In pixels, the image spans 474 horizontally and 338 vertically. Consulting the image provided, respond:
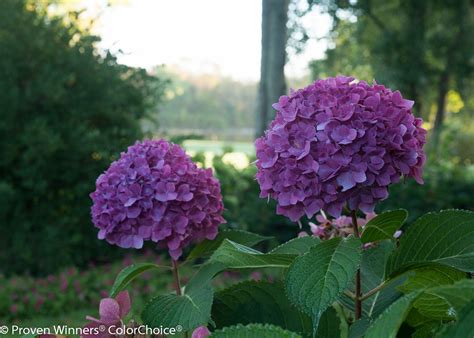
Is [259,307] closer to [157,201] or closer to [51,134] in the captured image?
[157,201]

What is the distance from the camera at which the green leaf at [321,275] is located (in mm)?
928

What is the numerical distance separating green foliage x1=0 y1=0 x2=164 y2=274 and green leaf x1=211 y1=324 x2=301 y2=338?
5.36 m

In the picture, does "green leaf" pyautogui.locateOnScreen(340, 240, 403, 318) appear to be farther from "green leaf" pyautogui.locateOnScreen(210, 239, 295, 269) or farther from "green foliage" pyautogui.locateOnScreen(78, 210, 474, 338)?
"green leaf" pyautogui.locateOnScreen(210, 239, 295, 269)

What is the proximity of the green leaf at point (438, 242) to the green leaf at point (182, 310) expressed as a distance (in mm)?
325

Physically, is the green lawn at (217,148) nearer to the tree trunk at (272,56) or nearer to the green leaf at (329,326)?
the tree trunk at (272,56)

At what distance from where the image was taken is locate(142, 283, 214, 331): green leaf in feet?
3.53

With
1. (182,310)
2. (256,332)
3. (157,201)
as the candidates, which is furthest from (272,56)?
(256,332)

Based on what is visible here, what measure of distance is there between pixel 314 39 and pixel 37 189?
9806 mm

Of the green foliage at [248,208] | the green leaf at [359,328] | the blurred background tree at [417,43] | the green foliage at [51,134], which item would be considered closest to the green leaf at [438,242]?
the green leaf at [359,328]

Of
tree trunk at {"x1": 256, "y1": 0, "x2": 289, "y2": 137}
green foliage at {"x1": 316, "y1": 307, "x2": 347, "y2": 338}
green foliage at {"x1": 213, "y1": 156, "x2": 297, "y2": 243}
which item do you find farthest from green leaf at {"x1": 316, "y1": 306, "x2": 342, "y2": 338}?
tree trunk at {"x1": 256, "y1": 0, "x2": 289, "y2": 137}

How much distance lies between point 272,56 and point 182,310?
825cm

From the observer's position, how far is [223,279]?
5.85m

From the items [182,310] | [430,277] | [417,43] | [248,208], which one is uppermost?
[417,43]

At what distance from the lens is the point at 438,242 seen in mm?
1032
